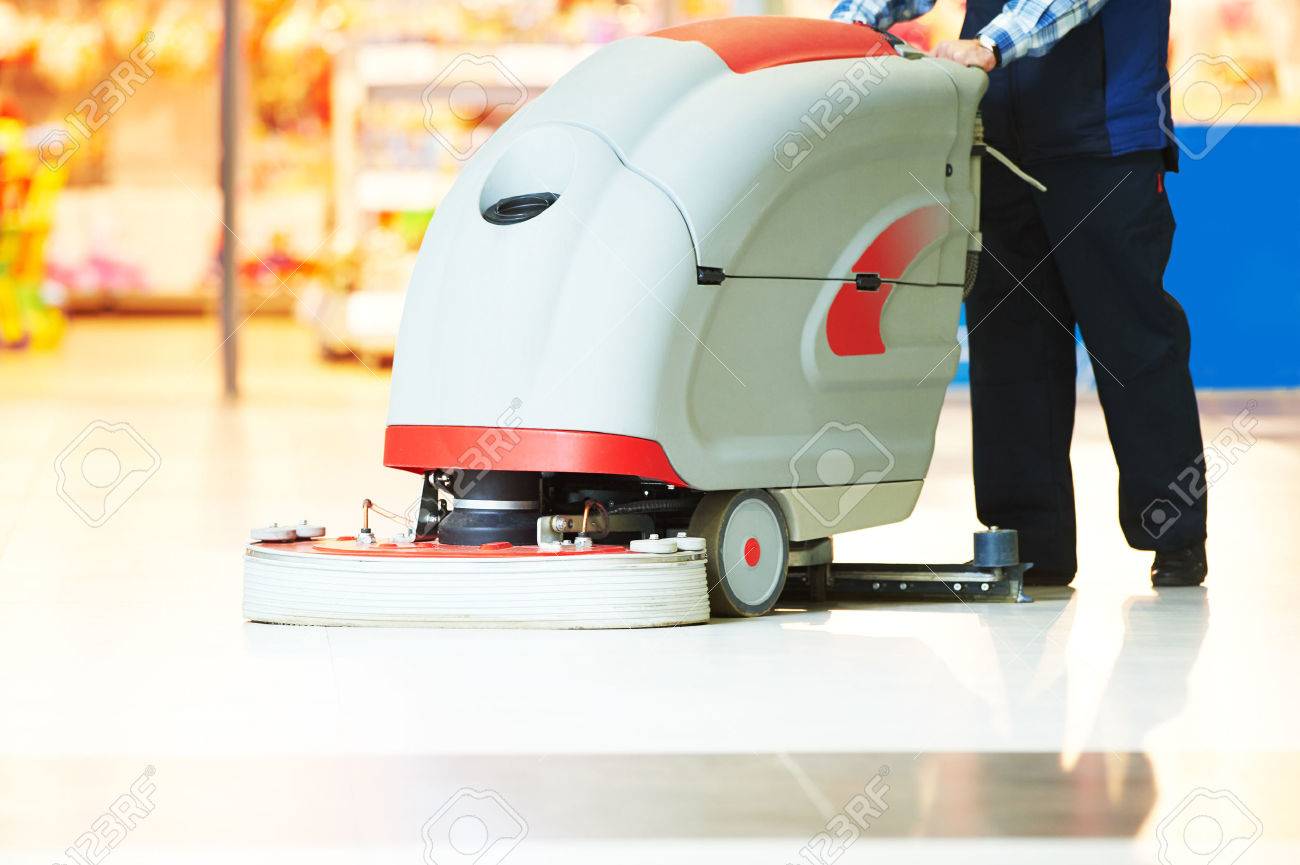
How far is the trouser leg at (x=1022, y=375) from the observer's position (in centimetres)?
271

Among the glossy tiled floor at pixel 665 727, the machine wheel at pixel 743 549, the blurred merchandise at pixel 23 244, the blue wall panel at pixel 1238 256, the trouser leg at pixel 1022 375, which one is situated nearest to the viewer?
the glossy tiled floor at pixel 665 727

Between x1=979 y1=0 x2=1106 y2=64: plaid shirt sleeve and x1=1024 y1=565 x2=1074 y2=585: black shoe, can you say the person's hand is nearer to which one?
x1=979 y1=0 x2=1106 y2=64: plaid shirt sleeve

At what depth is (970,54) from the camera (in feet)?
8.25

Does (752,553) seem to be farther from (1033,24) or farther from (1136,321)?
(1033,24)

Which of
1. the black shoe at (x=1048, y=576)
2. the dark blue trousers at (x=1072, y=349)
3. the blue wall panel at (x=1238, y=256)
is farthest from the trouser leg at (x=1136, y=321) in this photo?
the blue wall panel at (x=1238, y=256)

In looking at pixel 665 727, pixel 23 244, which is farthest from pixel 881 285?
pixel 23 244

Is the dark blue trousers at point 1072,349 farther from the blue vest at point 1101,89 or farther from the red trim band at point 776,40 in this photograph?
the red trim band at point 776,40

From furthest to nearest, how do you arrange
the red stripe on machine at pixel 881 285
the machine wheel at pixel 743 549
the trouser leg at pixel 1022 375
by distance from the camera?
the trouser leg at pixel 1022 375, the red stripe on machine at pixel 881 285, the machine wheel at pixel 743 549

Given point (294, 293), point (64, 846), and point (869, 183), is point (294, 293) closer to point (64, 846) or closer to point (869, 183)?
point (869, 183)

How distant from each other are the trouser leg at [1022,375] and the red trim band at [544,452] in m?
0.73

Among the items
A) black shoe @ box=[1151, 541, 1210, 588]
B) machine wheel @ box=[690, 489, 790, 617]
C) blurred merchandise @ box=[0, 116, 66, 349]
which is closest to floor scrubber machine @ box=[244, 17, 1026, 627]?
machine wheel @ box=[690, 489, 790, 617]

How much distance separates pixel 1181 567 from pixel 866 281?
0.68m

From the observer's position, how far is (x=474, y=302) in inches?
86.7

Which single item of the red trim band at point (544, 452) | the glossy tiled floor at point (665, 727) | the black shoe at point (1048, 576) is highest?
the red trim band at point (544, 452)
